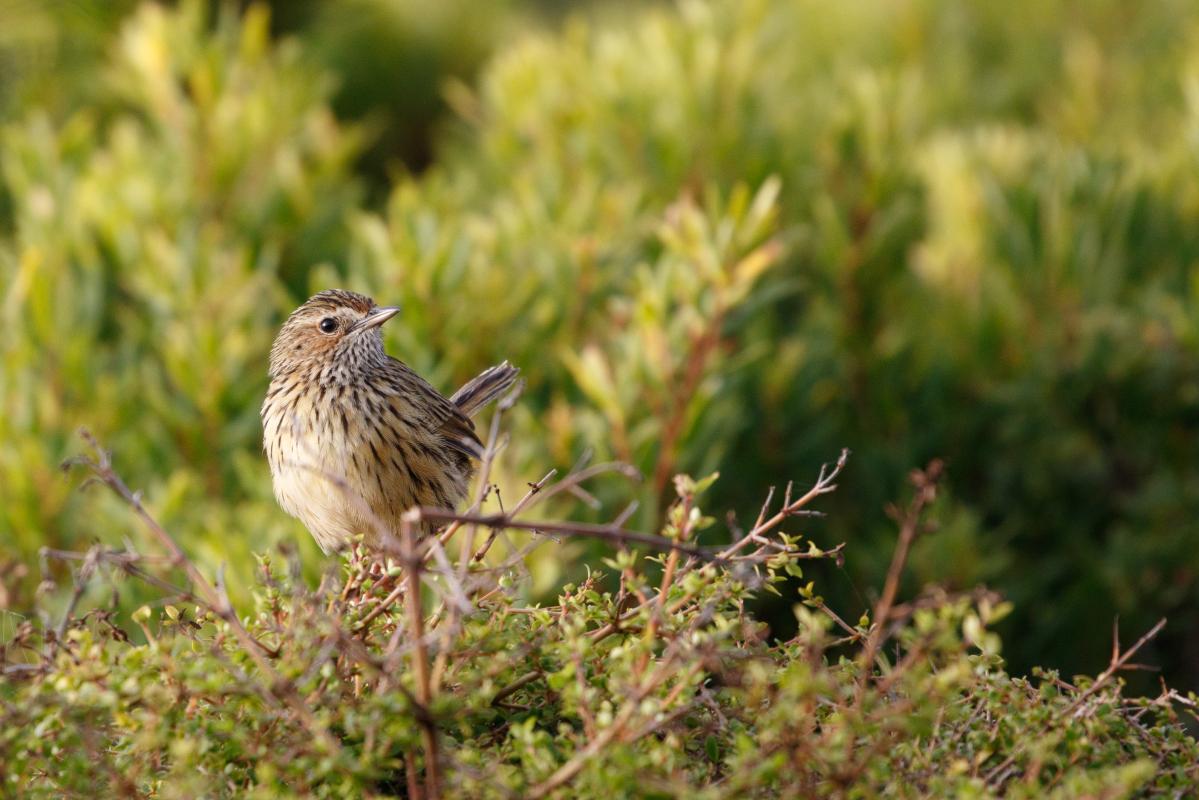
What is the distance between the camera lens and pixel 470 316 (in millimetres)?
5031

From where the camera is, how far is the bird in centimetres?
367

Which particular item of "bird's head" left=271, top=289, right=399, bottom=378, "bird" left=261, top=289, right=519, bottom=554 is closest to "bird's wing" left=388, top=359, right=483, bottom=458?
"bird" left=261, top=289, right=519, bottom=554

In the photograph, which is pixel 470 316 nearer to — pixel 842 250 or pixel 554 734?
pixel 842 250

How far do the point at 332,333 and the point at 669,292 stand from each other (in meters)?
1.24

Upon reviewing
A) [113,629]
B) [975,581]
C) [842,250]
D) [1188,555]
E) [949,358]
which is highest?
[113,629]

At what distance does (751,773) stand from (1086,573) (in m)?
3.93

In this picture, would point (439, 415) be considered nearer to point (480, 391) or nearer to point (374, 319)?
point (480, 391)

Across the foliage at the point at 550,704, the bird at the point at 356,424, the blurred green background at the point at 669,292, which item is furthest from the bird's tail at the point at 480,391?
the foliage at the point at 550,704

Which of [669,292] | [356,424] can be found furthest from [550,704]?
[669,292]

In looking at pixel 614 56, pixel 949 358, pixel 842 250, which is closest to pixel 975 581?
pixel 949 358

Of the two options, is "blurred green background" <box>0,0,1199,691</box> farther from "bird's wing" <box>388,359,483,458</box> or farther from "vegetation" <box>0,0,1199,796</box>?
"bird's wing" <box>388,359,483,458</box>

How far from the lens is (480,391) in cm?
404

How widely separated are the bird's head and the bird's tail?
0.25m

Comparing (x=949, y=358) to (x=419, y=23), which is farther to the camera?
(x=419, y=23)
